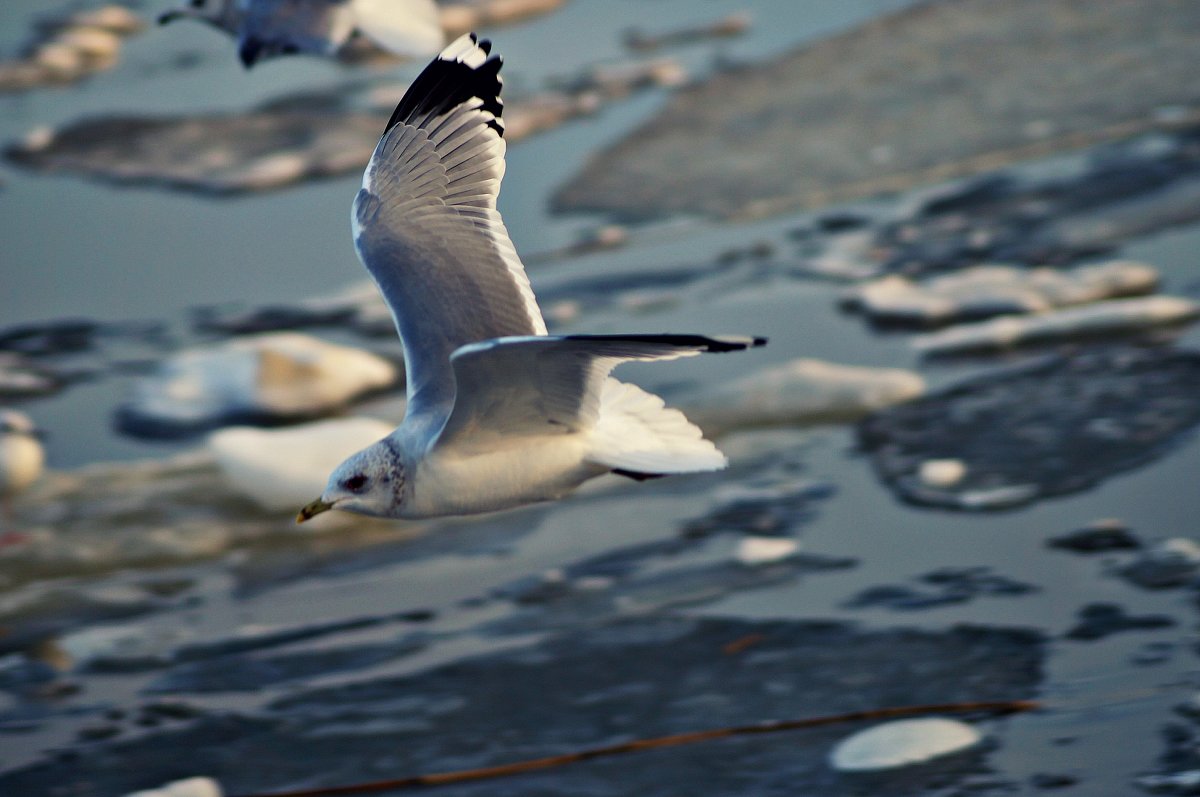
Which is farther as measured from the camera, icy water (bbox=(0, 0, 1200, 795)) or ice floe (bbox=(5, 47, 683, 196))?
ice floe (bbox=(5, 47, 683, 196))

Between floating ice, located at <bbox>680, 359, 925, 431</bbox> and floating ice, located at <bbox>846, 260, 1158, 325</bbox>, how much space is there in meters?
0.43

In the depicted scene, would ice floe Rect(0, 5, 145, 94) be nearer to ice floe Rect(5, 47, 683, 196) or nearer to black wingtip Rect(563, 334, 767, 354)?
ice floe Rect(5, 47, 683, 196)

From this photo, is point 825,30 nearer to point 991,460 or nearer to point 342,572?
point 991,460

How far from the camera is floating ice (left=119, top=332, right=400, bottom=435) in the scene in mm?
5238

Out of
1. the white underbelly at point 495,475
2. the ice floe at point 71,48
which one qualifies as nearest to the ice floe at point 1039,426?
the white underbelly at point 495,475

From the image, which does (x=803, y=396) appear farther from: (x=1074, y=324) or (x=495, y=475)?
(x=495, y=475)

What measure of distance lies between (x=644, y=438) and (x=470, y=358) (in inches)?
18.4

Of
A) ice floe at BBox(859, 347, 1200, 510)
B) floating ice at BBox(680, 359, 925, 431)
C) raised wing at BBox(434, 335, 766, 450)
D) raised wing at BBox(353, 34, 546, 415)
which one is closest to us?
raised wing at BBox(434, 335, 766, 450)

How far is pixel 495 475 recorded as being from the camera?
2.63 metres

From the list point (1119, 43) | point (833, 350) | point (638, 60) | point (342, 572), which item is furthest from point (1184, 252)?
point (638, 60)

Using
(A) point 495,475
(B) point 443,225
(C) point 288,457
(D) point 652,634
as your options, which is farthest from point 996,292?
(A) point 495,475

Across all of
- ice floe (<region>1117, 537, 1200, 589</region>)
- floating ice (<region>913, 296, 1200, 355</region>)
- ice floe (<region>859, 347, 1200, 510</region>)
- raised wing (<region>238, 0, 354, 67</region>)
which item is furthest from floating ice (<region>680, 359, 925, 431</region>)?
raised wing (<region>238, 0, 354, 67</region>)

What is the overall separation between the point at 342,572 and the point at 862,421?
1.59 metres

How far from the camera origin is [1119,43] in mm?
7426
